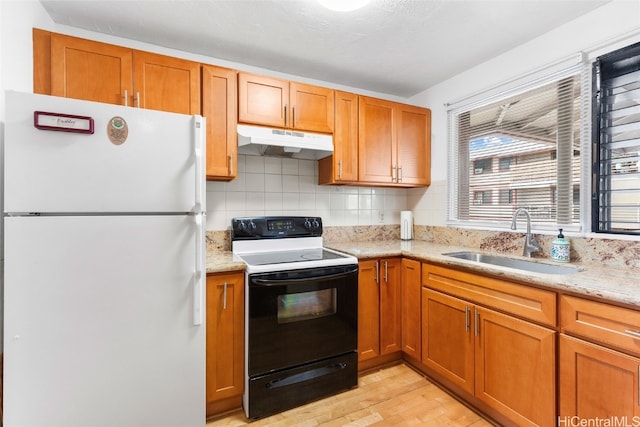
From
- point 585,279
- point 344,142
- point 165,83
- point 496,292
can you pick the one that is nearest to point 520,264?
point 496,292

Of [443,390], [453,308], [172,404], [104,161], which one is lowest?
[443,390]

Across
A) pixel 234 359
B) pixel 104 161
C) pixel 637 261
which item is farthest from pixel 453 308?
pixel 104 161

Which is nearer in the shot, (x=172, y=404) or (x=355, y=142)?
(x=172, y=404)

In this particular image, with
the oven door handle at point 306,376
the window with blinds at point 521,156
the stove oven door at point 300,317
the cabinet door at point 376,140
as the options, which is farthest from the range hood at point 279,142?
the oven door handle at point 306,376

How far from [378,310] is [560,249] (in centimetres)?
120

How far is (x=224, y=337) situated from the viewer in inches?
69.2

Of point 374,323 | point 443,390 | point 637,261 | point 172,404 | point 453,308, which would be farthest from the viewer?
point 374,323

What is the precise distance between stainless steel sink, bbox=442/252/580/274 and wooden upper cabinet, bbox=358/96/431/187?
79cm

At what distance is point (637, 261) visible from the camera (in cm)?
156

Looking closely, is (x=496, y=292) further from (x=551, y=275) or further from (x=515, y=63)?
(x=515, y=63)

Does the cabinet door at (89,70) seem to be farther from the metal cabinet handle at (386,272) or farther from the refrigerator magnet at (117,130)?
the metal cabinet handle at (386,272)

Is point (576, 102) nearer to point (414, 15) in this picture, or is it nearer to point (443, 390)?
point (414, 15)

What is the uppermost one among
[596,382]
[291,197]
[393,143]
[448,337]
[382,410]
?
[393,143]

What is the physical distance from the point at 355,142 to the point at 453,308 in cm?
141
